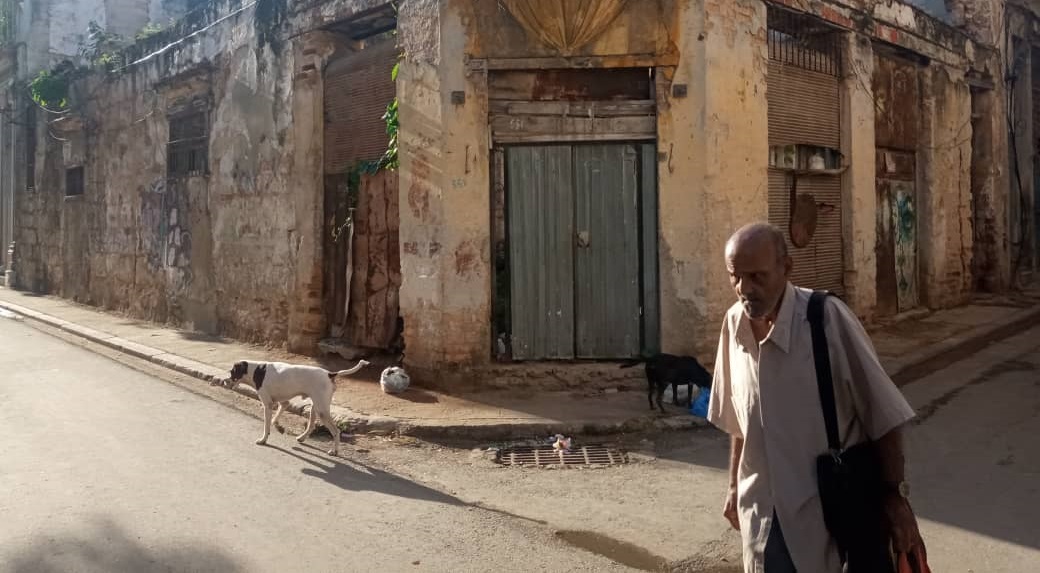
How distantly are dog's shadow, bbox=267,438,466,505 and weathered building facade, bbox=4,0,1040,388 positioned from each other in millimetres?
2342

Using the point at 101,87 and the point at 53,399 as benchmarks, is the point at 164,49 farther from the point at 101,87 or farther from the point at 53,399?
the point at 53,399

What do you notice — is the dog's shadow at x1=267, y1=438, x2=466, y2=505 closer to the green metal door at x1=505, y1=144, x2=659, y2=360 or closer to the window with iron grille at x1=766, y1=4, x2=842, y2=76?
the green metal door at x1=505, y1=144, x2=659, y2=360

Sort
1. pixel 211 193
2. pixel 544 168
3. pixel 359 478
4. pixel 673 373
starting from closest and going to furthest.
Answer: pixel 359 478, pixel 673 373, pixel 544 168, pixel 211 193

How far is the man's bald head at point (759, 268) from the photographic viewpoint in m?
2.43

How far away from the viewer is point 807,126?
10.5m

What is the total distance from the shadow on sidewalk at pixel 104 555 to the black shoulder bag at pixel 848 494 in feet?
9.80

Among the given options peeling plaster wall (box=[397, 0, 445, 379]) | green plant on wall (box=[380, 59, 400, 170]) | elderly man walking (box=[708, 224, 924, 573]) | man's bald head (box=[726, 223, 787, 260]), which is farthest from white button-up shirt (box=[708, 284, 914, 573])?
green plant on wall (box=[380, 59, 400, 170])

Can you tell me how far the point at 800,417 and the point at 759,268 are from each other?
1.50 ft

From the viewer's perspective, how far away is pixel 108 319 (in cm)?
1511

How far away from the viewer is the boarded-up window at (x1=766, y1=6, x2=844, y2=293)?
395 inches

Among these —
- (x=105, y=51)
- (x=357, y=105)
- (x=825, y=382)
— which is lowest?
(x=825, y=382)

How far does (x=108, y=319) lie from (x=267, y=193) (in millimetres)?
5792

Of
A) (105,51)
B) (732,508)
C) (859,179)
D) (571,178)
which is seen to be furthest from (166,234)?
(732,508)

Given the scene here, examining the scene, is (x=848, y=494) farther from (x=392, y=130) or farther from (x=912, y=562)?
(x=392, y=130)
